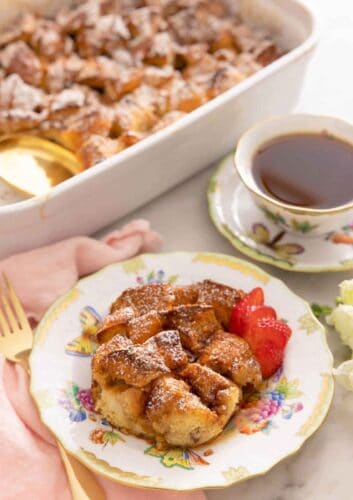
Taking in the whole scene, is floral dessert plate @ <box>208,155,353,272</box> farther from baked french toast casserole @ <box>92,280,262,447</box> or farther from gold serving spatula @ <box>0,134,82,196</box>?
gold serving spatula @ <box>0,134,82,196</box>

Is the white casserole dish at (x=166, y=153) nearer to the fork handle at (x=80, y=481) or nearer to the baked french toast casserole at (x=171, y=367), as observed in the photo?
the baked french toast casserole at (x=171, y=367)

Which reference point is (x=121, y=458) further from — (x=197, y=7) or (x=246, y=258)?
(x=197, y=7)

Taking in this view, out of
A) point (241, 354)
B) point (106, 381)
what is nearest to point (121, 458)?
point (106, 381)

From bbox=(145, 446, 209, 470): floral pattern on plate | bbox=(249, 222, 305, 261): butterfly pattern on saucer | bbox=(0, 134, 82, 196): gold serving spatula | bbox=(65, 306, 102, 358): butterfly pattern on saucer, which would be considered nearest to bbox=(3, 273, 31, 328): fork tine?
bbox=(65, 306, 102, 358): butterfly pattern on saucer

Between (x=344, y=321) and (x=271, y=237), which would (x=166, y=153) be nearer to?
(x=271, y=237)

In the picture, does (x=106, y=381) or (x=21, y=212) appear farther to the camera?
(x=21, y=212)

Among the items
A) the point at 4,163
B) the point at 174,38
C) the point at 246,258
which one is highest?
the point at 174,38
